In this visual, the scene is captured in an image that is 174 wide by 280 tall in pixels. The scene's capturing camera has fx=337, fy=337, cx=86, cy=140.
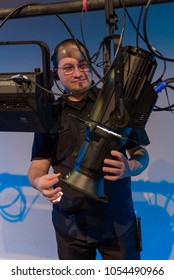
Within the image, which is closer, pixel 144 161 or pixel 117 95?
pixel 117 95

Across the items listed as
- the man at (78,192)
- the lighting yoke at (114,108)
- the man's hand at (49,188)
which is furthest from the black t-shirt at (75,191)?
the lighting yoke at (114,108)

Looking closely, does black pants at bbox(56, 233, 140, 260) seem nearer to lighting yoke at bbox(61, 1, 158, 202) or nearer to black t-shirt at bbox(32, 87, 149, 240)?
black t-shirt at bbox(32, 87, 149, 240)

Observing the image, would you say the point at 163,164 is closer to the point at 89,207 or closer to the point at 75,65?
the point at 89,207

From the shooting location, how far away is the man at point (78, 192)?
3.43 ft

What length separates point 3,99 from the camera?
2.74 feet

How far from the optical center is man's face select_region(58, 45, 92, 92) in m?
1.01

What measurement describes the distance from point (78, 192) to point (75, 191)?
0.03 meters

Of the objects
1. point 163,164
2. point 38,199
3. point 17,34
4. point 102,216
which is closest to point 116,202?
point 102,216

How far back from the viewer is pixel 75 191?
1.06m

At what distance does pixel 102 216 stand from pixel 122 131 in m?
0.42

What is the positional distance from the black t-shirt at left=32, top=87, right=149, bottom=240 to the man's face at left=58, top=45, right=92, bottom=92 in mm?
80

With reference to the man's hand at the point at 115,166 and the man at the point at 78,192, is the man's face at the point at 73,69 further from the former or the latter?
the man's hand at the point at 115,166

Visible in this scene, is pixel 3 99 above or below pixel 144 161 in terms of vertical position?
above

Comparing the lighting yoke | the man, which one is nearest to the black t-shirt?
the man
